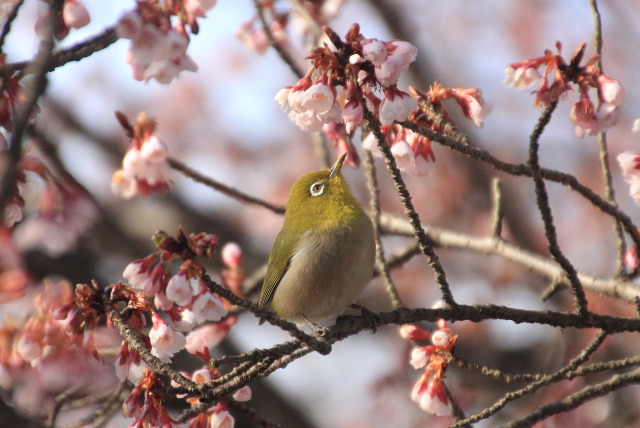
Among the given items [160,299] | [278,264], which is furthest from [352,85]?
[278,264]

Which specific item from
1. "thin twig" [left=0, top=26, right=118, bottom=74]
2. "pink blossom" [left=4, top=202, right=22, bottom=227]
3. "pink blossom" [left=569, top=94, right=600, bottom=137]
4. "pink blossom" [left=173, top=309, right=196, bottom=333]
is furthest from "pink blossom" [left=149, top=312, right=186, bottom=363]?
"pink blossom" [left=569, top=94, right=600, bottom=137]

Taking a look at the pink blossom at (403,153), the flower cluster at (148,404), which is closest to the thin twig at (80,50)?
the flower cluster at (148,404)

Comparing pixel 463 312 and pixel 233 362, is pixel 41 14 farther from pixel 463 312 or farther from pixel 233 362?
pixel 463 312

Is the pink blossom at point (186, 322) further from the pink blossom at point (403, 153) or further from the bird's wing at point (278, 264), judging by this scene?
the bird's wing at point (278, 264)

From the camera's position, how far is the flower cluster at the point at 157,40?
7.11ft

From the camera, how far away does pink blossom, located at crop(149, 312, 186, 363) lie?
8.57 feet

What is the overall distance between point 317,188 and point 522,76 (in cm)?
212

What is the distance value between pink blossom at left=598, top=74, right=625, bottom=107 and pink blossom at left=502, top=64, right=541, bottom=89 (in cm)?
25

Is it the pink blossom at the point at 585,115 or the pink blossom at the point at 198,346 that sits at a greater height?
the pink blossom at the point at 585,115

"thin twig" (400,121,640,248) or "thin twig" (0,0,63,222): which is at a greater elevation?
"thin twig" (400,121,640,248)

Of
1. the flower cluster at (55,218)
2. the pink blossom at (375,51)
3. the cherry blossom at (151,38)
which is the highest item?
the pink blossom at (375,51)

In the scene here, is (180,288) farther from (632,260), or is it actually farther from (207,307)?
(632,260)

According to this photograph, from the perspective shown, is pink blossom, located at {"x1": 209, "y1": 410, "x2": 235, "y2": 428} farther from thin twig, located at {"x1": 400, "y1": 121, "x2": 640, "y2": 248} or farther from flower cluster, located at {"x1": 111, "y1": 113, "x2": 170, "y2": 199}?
thin twig, located at {"x1": 400, "y1": 121, "x2": 640, "y2": 248}

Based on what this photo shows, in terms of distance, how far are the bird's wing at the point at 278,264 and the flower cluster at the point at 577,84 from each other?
1.96 m
